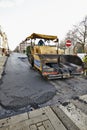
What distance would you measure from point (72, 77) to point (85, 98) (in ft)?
9.13

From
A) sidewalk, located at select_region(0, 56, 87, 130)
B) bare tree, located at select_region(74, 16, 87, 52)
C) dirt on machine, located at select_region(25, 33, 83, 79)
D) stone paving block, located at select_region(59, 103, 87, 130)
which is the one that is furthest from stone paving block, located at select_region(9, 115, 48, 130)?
bare tree, located at select_region(74, 16, 87, 52)

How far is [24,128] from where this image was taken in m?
2.30

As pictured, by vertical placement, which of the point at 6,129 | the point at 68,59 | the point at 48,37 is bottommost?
the point at 6,129

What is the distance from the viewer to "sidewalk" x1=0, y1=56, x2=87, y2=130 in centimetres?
234

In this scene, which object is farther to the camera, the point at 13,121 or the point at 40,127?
the point at 13,121

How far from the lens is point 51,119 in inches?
101

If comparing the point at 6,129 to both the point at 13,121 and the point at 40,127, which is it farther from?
the point at 40,127

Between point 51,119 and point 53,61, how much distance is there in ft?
16.4

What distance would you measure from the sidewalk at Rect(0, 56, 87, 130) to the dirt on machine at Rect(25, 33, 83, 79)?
2.64m

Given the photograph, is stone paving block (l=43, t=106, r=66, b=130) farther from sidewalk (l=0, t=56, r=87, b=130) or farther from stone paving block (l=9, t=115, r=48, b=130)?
stone paving block (l=9, t=115, r=48, b=130)

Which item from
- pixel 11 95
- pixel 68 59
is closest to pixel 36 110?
pixel 11 95

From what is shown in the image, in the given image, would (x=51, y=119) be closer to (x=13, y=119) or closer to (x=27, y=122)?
(x=27, y=122)

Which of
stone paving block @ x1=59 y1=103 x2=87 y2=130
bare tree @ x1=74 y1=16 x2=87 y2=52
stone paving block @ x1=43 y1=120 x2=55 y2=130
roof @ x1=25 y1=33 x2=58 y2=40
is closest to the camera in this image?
stone paving block @ x1=43 y1=120 x2=55 y2=130

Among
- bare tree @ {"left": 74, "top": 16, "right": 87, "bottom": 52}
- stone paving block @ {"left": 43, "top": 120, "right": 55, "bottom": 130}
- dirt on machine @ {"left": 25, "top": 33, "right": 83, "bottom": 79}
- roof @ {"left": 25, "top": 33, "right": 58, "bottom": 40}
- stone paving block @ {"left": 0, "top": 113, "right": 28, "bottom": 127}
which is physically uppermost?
bare tree @ {"left": 74, "top": 16, "right": 87, "bottom": 52}
